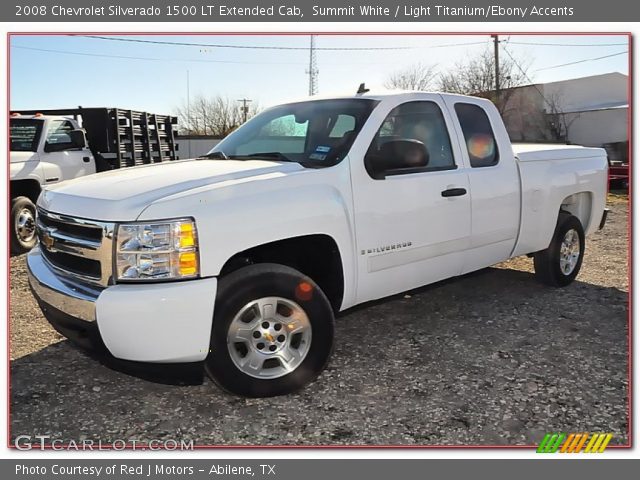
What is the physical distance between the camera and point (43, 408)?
3.37m

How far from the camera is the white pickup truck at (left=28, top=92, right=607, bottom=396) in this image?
2943 millimetres

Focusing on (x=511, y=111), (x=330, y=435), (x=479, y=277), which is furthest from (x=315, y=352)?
(x=511, y=111)

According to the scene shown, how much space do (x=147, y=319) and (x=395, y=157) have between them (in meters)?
1.90

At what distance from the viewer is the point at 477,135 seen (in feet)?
15.5

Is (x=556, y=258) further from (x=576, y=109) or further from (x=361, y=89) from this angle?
(x=576, y=109)

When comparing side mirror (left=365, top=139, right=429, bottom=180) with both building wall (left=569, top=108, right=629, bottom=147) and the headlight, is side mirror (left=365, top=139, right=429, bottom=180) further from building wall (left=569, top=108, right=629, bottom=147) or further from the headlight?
building wall (left=569, top=108, right=629, bottom=147)

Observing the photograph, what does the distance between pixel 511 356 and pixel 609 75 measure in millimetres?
33447

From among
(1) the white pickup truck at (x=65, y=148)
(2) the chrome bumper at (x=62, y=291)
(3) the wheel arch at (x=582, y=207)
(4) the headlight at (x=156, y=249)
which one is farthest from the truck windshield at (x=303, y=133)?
(1) the white pickup truck at (x=65, y=148)

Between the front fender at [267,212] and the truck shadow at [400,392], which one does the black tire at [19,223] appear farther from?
the front fender at [267,212]

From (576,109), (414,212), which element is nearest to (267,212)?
(414,212)

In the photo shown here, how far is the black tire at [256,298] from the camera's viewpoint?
307 cm

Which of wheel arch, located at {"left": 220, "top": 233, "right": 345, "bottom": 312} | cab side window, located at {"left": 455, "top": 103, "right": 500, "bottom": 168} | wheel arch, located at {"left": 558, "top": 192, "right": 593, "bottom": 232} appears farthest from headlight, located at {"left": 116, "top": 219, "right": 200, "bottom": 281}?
wheel arch, located at {"left": 558, "top": 192, "right": 593, "bottom": 232}

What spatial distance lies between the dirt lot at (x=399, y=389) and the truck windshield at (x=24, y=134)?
4.24m

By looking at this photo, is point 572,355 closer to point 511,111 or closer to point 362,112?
point 362,112
